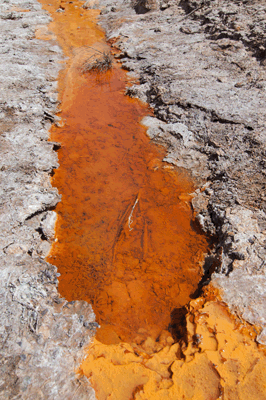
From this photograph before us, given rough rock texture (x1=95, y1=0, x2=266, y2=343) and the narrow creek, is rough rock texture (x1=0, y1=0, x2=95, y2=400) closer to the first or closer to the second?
the narrow creek

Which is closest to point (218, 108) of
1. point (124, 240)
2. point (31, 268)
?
point (124, 240)

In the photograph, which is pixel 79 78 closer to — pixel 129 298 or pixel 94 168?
pixel 94 168

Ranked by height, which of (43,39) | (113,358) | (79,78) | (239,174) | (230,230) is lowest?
(113,358)

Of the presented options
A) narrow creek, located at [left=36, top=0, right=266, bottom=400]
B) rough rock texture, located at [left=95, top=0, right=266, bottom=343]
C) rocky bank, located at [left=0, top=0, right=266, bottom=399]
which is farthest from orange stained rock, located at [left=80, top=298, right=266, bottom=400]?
rough rock texture, located at [left=95, top=0, right=266, bottom=343]

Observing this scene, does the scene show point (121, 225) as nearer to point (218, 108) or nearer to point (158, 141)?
point (158, 141)

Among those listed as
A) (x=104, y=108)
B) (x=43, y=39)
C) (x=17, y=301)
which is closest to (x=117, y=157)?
(x=104, y=108)

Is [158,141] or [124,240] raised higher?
[158,141]

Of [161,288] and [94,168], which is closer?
[161,288]
